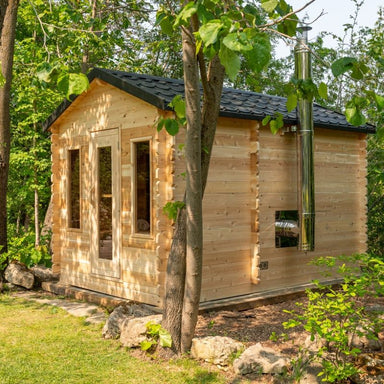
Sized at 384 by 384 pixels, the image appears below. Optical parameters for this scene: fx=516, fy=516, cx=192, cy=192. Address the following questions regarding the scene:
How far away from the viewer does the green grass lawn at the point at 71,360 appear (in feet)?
15.7

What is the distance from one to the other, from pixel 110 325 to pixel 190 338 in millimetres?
1280

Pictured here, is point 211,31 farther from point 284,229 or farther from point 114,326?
point 284,229

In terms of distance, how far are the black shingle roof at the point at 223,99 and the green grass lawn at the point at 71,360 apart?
118 inches

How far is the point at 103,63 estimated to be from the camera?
554 inches

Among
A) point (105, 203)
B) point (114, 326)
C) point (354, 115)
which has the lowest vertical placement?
point (114, 326)

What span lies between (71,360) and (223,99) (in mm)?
4375

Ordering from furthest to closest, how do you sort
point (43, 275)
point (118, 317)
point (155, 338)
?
1. point (43, 275)
2. point (118, 317)
3. point (155, 338)

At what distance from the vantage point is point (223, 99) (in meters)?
7.84

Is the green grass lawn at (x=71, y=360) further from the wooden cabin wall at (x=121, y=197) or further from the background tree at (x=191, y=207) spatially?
the wooden cabin wall at (x=121, y=197)

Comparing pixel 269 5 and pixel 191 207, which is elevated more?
pixel 269 5

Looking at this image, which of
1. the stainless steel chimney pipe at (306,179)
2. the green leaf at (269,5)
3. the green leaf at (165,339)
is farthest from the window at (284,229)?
the green leaf at (269,5)

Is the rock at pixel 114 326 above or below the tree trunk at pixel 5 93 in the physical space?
below

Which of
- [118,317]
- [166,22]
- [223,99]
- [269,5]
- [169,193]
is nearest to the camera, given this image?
[269,5]

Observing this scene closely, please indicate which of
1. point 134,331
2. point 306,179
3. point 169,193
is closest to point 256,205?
point 306,179
